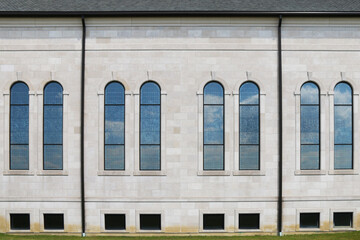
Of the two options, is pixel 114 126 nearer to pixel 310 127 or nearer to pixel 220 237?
pixel 220 237

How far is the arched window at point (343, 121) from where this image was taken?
17500 millimetres

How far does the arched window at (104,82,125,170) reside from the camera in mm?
17359

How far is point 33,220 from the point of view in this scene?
1720cm

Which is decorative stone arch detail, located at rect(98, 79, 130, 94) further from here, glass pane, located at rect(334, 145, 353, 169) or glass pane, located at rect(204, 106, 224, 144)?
glass pane, located at rect(334, 145, 353, 169)

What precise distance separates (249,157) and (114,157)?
6.46m

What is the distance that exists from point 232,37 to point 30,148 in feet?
36.0

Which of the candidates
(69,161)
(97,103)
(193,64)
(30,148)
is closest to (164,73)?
(193,64)

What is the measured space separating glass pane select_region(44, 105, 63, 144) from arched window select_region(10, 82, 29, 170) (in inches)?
36.2

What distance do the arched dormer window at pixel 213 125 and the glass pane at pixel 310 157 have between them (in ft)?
12.8

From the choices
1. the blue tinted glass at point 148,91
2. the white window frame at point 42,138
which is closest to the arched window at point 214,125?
the blue tinted glass at point 148,91

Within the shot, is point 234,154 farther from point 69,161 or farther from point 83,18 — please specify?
point 83,18

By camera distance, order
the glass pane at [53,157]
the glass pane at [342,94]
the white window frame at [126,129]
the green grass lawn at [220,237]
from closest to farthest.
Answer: the green grass lawn at [220,237]
the white window frame at [126,129]
the glass pane at [53,157]
the glass pane at [342,94]

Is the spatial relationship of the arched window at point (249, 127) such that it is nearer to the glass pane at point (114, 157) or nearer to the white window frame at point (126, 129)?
the white window frame at point (126, 129)

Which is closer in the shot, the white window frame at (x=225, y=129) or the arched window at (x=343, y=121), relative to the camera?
the white window frame at (x=225, y=129)
